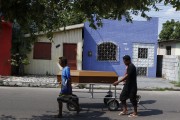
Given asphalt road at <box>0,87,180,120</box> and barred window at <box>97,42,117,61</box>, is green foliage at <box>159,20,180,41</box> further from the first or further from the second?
asphalt road at <box>0,87,180,120</box>

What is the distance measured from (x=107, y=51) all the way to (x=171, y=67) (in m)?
4.31

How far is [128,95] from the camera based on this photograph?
10734 mm

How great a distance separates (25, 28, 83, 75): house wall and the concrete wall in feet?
18.5

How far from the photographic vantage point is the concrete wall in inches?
937

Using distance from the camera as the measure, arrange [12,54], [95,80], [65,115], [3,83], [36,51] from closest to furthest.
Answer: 1. [65,115]
2. [95,80]
3. [3,83]
4. [12,54]
5. [36,51]

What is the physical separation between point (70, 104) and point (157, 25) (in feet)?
54.8

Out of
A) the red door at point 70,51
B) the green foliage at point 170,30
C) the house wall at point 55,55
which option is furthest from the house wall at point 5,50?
the green foliage at point 170,30

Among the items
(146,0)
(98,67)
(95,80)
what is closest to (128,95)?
(95,80)

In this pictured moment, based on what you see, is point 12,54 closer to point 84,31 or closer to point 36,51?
point 36,51

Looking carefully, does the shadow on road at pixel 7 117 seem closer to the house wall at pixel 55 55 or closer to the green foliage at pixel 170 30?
the house wall at pixel 55 55

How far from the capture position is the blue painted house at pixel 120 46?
25875 mm

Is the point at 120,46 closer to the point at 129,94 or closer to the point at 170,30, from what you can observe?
the point at 129,94

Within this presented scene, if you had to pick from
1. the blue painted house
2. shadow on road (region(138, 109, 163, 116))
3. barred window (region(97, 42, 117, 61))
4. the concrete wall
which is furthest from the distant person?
barred window (region(97, 42, 117, 61))

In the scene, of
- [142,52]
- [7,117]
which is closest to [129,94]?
[7,117]
